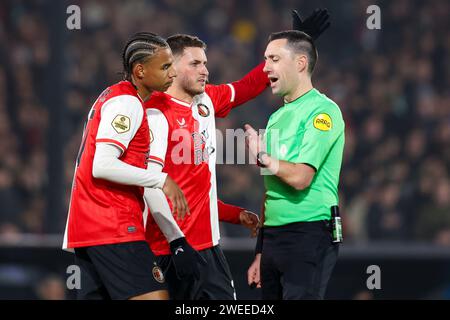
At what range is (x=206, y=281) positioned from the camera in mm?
4359

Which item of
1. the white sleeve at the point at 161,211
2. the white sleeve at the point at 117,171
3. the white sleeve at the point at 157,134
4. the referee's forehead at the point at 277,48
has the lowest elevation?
the white sleeve at the point at 161,211

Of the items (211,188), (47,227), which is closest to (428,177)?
(47,227)

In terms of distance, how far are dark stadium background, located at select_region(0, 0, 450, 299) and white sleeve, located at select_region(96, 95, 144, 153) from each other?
7.60 ft

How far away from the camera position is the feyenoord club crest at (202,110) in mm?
4508

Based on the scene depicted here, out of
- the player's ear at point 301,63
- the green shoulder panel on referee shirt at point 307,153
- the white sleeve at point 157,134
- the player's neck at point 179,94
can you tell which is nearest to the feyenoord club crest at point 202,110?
the player's neck at point 179,94

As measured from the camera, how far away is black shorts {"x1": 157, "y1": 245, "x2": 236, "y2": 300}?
4.32m

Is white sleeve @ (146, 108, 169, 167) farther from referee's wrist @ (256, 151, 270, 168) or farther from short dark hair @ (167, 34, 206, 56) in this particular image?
referee's wrist @ (256, 151, 270, 168)

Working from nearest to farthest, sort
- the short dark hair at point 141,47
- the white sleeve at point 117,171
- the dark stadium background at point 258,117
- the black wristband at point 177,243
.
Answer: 1. the white sleeve at point 117,171
2. the short dark hair at point 141,47
3. the black wristband at point 177,243
4. the dark stadium background at point 258,117

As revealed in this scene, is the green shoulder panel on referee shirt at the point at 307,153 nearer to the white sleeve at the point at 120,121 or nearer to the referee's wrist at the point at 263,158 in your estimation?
the referee's wrist at the point at 263,158

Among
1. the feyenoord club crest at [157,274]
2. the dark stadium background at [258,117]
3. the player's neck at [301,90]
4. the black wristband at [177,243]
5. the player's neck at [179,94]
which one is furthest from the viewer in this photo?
the dark stadium background at [258,117]

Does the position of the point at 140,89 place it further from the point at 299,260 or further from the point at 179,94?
the point at 299,260

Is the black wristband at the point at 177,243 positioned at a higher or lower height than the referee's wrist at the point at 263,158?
lower

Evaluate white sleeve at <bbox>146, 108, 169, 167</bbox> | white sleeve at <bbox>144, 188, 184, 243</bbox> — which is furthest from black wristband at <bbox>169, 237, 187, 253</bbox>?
white sleeve at <bbox>146, 108, 169, 167</bbox>

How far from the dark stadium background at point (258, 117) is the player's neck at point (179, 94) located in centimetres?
185
